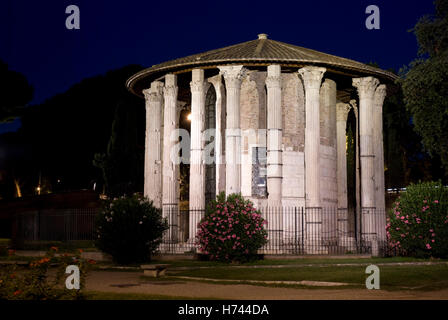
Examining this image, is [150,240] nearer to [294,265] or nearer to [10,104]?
[294,265]

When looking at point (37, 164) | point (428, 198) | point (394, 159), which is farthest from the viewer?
point (37, 164)

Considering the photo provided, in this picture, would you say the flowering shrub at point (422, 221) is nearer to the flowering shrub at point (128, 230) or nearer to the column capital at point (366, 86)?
the column capital at point (366, 86)

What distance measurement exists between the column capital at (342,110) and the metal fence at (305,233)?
5.76m

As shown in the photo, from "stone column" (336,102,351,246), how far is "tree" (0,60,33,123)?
19222 mm

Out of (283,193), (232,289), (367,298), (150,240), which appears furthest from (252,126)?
(367,298)

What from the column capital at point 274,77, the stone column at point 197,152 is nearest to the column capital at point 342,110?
the column capital at point 274,77

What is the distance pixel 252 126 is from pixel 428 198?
9.24 metres

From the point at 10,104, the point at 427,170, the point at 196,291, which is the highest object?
the point at 10,104

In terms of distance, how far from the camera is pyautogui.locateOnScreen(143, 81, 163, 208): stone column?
30.0m

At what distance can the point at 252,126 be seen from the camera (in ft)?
91.3

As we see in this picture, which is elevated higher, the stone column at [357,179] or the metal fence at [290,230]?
the stone column at [357,179]

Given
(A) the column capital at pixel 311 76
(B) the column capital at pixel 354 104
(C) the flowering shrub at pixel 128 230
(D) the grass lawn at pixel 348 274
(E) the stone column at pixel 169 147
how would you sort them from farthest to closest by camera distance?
(B) the column capital at pixel 354 104 < (E) the stone column at pixel 169 147 < (A) the column capital at pixel 311 76 < (C) the flowering shrub at pixel 128 230 < (D) the grass lawn at pixel 348 274

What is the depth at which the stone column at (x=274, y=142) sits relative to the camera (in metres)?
25.7

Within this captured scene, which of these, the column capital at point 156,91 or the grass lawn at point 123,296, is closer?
the grass lawn at point 123,296
